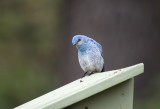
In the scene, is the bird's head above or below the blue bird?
above

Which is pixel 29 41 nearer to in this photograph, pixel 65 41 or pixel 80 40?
pixel 65 41

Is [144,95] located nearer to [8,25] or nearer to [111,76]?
[8,25]

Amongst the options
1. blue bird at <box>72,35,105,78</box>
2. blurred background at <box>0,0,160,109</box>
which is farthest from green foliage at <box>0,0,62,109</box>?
blue bird at <box>72,35,105,78</box>

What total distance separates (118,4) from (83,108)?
18.7 ft

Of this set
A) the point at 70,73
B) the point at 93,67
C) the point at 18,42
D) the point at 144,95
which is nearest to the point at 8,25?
the point at 18,42

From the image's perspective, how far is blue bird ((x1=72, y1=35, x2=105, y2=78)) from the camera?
729 cm

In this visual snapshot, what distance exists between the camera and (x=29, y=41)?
1451cm

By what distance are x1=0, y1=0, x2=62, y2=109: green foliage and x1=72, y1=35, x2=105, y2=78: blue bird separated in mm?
6139

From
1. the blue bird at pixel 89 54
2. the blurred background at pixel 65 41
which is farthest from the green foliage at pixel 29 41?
the blue bird at pixel 89 54

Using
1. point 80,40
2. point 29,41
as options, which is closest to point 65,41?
point 29,41

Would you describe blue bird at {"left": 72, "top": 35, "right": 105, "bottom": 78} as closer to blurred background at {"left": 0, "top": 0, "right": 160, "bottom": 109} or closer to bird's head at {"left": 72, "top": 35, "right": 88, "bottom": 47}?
bird's head at {"left": 72, "top": 35, "right": 88, "bottom": 47}

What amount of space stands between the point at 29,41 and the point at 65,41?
5.43 ft

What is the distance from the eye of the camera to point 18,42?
1458 centimetres

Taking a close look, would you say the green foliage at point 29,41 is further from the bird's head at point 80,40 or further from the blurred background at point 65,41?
the bird's head at point 80,40
